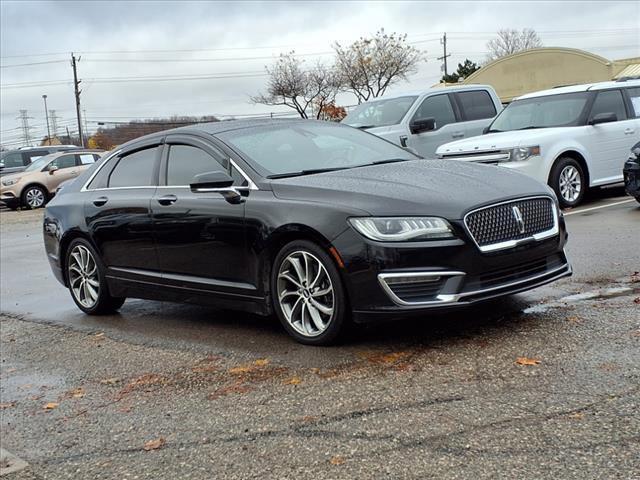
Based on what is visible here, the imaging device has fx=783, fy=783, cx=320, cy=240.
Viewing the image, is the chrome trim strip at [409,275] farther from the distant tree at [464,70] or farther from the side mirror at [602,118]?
the distant tree at [464,70]

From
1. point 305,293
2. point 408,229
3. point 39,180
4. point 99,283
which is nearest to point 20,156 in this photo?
point 39,180

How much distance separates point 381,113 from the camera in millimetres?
13906

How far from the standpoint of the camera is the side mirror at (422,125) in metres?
12.7

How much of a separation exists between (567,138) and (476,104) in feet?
11.0

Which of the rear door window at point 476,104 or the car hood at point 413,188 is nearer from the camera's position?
the car hood at point 413,188

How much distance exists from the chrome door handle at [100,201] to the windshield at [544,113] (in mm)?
7272

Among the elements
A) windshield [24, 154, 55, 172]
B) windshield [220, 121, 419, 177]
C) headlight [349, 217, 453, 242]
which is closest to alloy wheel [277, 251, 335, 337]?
headlight [349, 217, 453, 242]

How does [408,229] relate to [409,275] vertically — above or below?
above

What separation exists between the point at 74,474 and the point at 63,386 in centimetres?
164

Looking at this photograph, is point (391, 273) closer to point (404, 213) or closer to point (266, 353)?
point (404, 213)

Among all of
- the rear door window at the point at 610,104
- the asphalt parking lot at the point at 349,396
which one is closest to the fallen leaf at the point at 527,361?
the asphalt parking lot at the point at 349,396

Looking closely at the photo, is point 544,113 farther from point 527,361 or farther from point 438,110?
point 527,361

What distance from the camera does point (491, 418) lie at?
3.71 metres

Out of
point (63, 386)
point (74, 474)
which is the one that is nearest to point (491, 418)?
point (74, 474)
